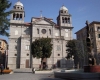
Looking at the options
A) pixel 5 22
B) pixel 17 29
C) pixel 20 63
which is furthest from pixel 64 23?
pixel 5 22

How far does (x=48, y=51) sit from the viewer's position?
3394 cm

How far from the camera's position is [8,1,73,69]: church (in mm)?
47375

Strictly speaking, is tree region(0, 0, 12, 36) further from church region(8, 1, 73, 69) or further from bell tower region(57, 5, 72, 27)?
bell tower region(57, 5, 72, 27)

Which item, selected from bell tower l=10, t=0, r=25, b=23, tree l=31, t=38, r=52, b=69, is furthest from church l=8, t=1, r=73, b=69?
tree l=31, t=38, r=52, b=69

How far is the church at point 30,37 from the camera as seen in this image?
4738 cm

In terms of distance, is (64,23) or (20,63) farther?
(64,23)

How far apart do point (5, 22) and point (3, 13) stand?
3.95ft

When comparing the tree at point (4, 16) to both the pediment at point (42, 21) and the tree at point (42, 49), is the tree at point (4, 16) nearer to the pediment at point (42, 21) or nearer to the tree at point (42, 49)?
the tree at point (42, 49)

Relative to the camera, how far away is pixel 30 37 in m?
49.4

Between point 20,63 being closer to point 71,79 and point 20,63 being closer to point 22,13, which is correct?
point 22,13

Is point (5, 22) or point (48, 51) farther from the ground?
point (5, 22)

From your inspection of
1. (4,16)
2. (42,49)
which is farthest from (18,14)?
(4,16)

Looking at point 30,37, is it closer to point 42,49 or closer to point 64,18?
point 64,18

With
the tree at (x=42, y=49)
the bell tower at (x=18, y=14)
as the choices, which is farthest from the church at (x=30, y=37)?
the tree at (x=42, y=49)
